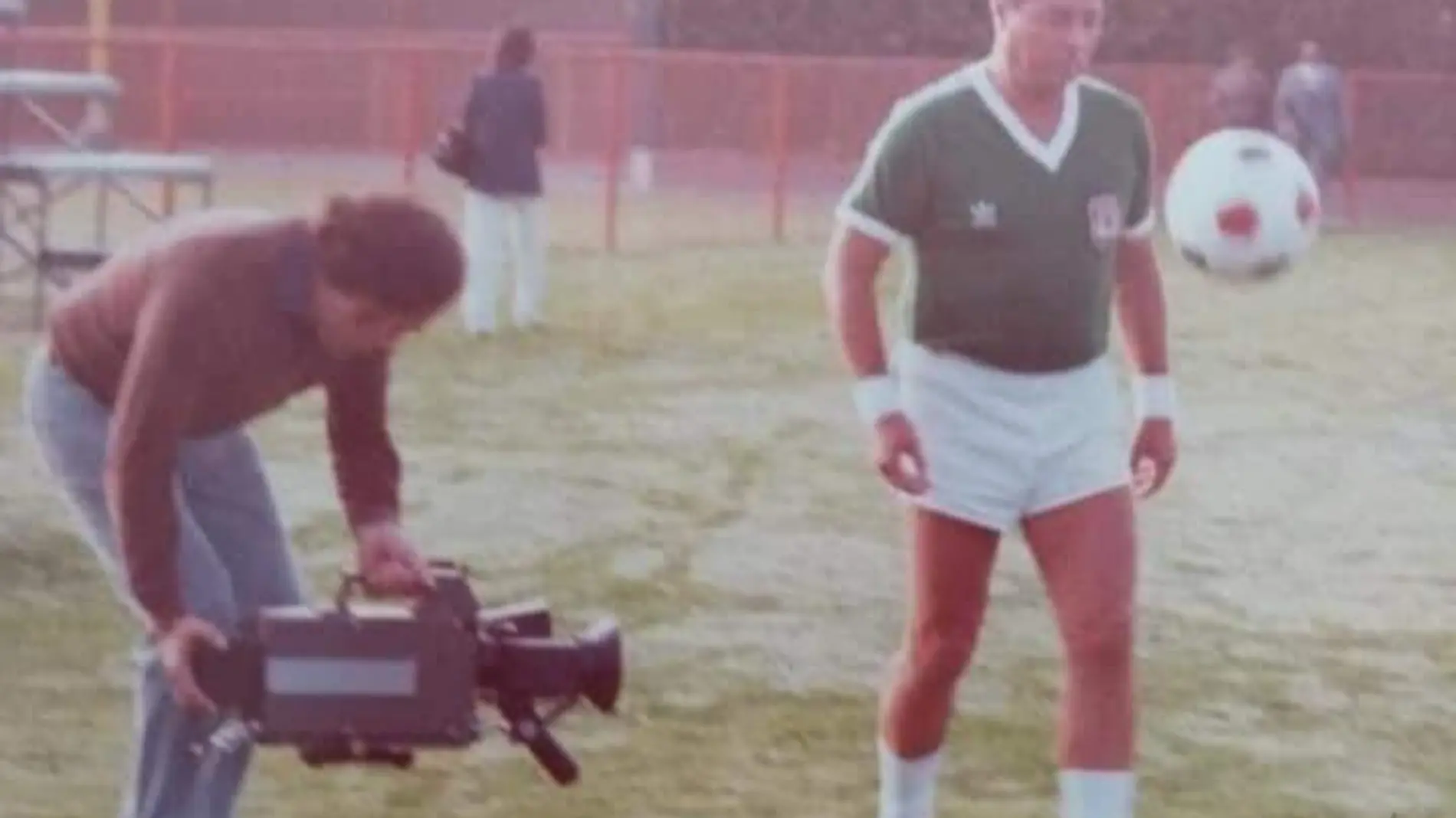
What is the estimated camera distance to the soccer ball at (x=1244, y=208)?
30.7 ft

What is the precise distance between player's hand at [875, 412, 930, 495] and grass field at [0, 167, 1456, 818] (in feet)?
4.57

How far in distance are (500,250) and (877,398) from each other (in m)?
11.6

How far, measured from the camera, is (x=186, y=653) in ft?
16.4

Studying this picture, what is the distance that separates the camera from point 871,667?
904 cm

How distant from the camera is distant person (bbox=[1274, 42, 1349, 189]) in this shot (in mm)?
30844

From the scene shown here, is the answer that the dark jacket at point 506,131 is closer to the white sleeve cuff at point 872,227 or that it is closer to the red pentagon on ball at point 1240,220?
the red pentagon on ball at point 1240,220

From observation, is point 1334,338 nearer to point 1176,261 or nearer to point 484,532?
point 1176,261

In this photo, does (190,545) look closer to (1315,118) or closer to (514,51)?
(514,51)

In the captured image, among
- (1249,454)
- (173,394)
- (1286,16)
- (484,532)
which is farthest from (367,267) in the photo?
(1286,16)

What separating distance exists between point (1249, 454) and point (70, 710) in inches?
261

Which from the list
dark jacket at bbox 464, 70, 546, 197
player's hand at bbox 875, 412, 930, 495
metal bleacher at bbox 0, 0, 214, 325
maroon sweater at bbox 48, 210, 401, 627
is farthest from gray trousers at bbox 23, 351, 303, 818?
dark jacket at bbox 464, 70, 546, 197

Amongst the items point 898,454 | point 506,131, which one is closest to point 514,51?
point 506,131

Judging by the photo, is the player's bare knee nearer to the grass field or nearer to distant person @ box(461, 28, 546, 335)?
the grass field

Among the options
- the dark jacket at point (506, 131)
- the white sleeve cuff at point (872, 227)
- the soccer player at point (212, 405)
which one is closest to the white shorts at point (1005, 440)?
the white sleeve cuff at point (872, 227)
